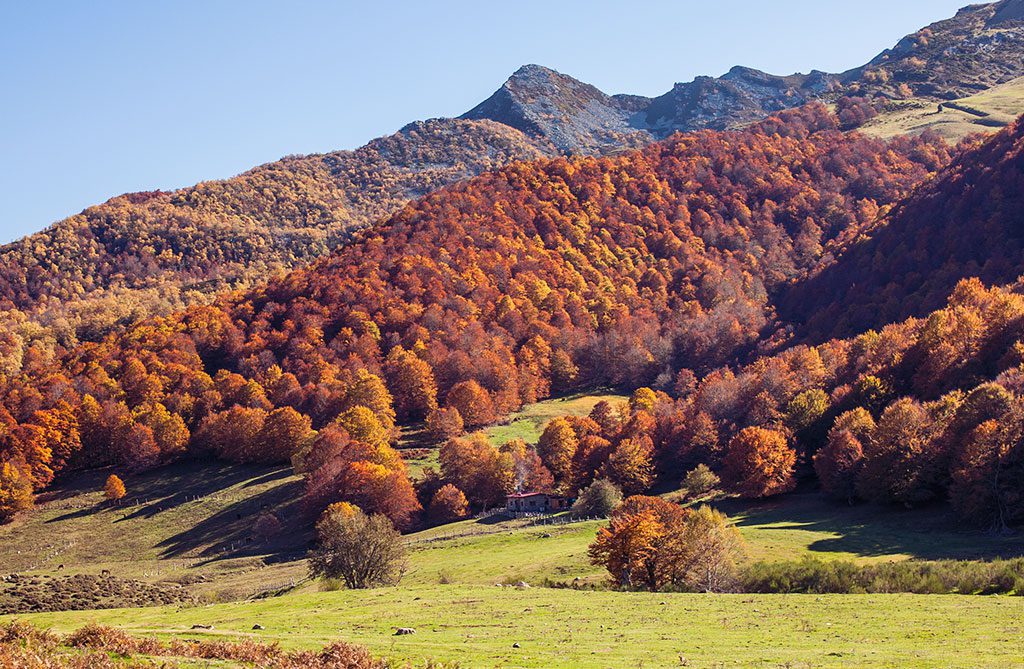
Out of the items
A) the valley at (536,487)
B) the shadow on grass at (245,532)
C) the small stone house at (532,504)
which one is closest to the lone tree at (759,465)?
the valley at (536,487)

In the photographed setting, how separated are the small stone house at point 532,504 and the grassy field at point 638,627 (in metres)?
56.8

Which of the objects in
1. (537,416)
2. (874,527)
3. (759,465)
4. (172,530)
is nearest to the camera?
(874,527)

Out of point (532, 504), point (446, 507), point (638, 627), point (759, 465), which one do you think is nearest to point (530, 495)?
point (532, 504)

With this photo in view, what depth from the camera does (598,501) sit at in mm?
103438

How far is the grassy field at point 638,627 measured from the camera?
30844 mm

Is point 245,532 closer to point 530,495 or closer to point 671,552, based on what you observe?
point 530,495

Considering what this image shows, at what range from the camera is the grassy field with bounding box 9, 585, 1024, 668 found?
30.8 metres

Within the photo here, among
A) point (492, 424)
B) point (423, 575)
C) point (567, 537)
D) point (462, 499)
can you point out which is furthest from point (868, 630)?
point (492, 424)

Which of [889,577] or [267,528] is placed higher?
[889,577]

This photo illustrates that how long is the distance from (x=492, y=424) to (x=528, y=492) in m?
38.9

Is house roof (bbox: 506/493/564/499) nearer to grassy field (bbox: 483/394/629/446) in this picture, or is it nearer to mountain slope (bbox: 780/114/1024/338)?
grassy field (bbox: 483/394/629/446)

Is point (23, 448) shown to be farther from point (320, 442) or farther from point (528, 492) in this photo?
point (528, 492)

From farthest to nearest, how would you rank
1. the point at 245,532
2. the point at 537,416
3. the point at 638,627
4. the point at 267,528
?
1. the point at 537,416
2. the point at 245,532
3. the point at 267,528
4. the point at 638,627

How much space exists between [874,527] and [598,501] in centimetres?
3277
